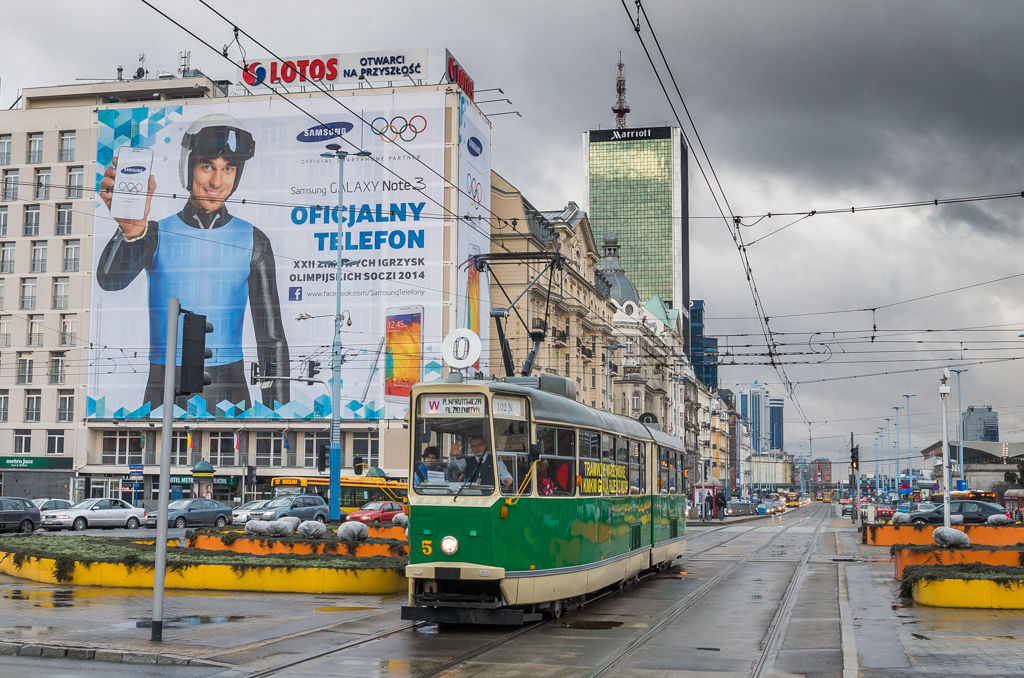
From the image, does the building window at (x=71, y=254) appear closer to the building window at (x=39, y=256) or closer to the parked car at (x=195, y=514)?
the building window at (x=39, y=256)

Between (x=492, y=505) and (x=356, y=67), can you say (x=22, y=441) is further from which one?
(x=492, y=505)

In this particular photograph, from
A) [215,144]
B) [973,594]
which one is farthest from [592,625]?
[215,144]

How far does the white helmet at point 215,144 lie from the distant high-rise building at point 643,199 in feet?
350

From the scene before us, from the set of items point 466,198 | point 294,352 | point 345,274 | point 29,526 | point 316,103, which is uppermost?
point 316,103

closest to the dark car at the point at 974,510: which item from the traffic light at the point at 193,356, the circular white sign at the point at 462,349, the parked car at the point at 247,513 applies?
the parked car at the point at 247,513

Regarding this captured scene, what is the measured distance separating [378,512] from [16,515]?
44.3ft

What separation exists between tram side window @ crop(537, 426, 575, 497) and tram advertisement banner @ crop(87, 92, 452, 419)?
4477 centimetres

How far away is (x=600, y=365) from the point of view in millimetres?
83750

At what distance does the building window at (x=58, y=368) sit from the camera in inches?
2618

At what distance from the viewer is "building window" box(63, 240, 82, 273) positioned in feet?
219

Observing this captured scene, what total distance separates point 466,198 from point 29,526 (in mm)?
31331

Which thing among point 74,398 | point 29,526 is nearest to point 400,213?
point 74,398

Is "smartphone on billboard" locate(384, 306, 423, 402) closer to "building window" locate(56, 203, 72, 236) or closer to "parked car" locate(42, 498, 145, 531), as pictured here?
"parked car" locate(42, 498, 145, 531)

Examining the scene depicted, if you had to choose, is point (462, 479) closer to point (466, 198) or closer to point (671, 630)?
point (671, 630)
